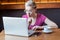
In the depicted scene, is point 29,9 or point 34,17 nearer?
point 29,9

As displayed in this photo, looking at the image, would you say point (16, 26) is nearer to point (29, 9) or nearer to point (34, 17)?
point (29, 9)

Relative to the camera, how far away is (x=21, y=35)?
77.8 inches

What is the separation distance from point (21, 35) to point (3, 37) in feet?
0.74

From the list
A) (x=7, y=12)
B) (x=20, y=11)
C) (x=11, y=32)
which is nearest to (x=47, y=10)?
(x=20, y=11)

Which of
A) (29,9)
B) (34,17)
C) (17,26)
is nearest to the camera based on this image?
(17,26)

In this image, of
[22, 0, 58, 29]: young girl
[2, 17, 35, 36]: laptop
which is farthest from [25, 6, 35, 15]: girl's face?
[2, 17, 35, 36]: laptop

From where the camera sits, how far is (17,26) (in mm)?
1945

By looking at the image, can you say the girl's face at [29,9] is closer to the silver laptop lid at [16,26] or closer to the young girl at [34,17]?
the young girl at [34,17]

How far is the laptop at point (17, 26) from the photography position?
1908 mm

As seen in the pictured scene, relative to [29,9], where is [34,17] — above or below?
below

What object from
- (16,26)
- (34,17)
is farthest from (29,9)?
(16,26)

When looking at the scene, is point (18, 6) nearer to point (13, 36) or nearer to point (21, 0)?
point (21, 0)

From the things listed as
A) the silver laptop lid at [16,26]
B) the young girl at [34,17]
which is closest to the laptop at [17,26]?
the silver laptop lid at [16,26]

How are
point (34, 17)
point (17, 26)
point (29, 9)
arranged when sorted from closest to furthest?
point (17, 26), point (29, 9), point (34, 17)
